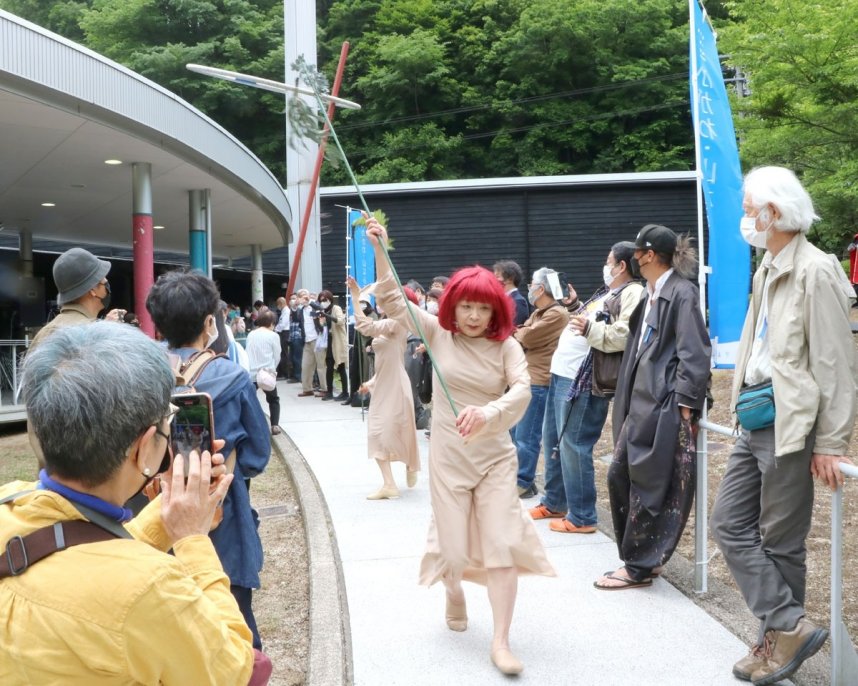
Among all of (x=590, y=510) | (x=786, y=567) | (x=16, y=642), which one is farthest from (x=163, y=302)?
(x=590, y=510)

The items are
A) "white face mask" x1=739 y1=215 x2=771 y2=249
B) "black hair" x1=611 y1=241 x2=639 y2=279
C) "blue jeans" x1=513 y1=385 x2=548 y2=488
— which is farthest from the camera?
"blue jeans" x1=513 y1=385 x2=548 y2=488

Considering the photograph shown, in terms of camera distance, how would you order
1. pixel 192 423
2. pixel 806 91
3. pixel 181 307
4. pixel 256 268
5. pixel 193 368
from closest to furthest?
pixel 192 423
pixel 193 368
pixel 181 307
pixel 806 91
pixel 256 268

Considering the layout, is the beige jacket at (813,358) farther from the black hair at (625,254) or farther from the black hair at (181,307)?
the black hair at (181,307)

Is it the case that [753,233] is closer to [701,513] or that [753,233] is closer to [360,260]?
[701,513]

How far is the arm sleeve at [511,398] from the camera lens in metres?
3.52

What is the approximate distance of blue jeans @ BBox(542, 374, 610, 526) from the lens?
5.34m

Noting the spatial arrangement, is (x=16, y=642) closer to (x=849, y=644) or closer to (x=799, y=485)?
(x=799, y=485)

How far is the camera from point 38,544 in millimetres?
1377

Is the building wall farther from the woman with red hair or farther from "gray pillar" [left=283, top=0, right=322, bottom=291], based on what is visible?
the woman with red hair

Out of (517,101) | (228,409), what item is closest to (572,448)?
(228,409)

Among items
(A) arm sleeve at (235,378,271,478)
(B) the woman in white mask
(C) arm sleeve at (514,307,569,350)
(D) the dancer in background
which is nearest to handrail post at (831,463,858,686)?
(B) the woman in white mask

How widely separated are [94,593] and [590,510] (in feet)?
15.4

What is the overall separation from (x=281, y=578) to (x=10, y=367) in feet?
27.9

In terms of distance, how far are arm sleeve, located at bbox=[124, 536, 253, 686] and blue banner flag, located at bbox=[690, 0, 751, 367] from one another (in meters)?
3.36
